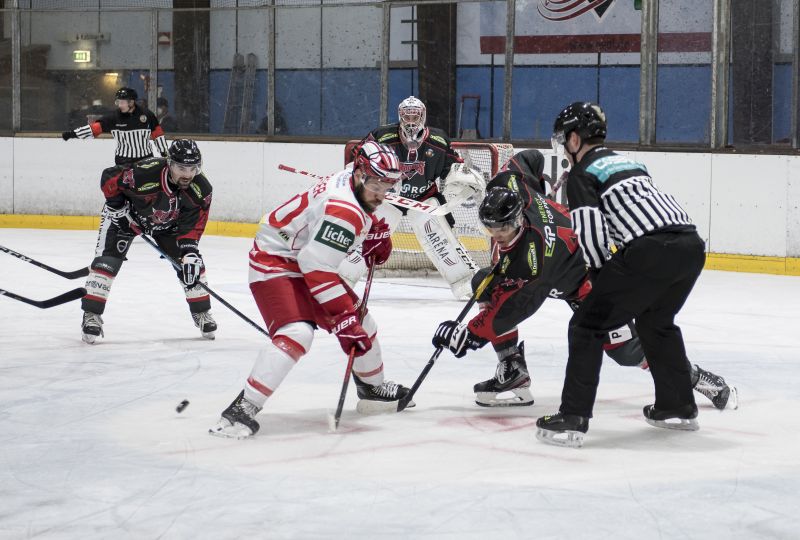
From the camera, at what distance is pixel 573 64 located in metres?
9.27

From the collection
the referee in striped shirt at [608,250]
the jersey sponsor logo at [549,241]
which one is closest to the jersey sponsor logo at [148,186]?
the jersey sponsor logo at [549,241]

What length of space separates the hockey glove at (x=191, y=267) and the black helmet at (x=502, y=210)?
2128 millimetres

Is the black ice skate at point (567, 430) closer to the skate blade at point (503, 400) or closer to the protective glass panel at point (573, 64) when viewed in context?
the skate blade at point (503, 400)

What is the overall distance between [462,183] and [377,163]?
3640 millimetres

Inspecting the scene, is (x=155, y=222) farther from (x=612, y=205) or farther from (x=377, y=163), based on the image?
(x=612, y=205)

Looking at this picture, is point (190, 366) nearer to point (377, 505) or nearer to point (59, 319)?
point (59, 319)

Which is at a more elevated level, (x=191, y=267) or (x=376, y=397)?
(x=191, y=267)

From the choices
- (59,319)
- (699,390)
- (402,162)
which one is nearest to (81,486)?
(699,390)

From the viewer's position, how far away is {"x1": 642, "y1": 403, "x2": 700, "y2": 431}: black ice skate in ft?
12.5

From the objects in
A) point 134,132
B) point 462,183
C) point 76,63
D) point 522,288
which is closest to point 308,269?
point 522,288

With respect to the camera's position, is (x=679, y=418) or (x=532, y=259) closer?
(x=679, y=418)

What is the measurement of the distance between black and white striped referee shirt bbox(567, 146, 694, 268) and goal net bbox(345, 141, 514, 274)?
4.65 m

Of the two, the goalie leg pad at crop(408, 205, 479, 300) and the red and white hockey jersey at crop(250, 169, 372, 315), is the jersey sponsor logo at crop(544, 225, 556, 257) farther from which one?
the goalie leg pad at crop(408, 205, 479, 300)

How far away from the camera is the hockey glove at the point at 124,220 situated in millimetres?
5668
